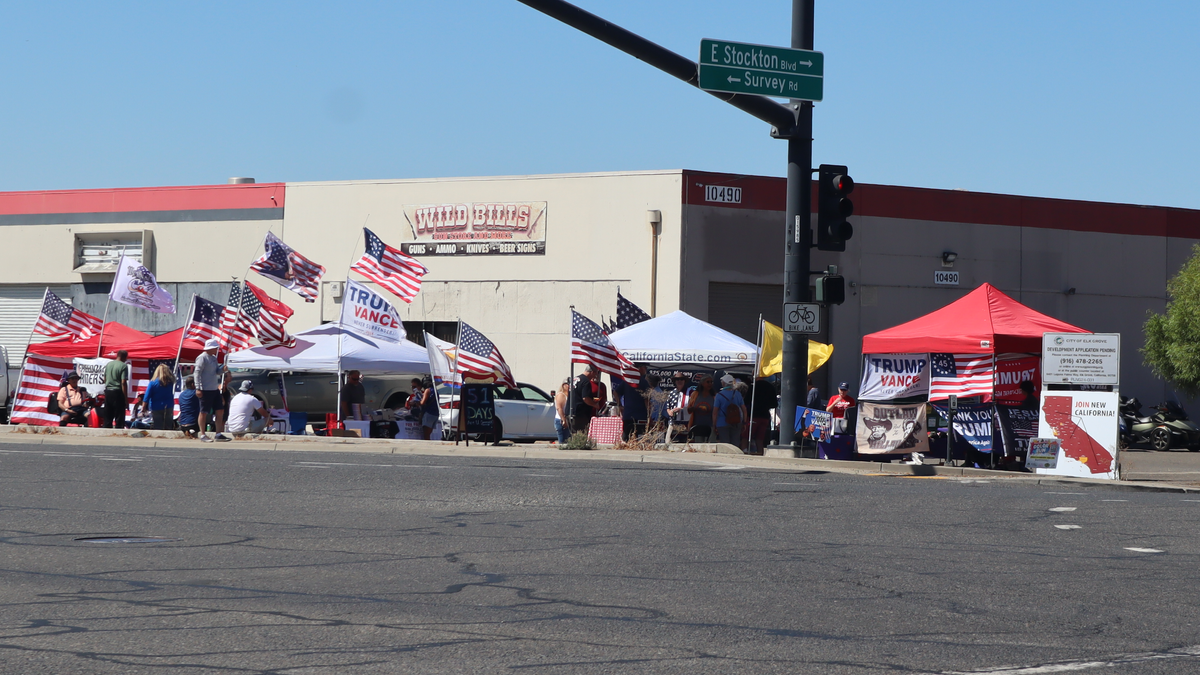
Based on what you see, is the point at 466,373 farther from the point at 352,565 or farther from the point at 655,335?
the point at 352,565

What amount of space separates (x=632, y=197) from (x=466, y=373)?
39.2 ft

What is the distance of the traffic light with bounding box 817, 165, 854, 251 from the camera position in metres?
17.1

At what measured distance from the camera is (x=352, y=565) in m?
8.28

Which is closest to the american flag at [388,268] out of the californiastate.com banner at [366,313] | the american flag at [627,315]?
the californiastate.com banner at [366,313]

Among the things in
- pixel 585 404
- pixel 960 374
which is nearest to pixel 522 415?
pixel 585 404

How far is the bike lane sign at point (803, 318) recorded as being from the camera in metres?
18.0

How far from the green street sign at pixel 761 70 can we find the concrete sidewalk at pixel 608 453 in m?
4.99

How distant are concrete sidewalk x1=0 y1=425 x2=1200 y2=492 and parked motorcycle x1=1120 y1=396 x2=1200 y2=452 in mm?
2969

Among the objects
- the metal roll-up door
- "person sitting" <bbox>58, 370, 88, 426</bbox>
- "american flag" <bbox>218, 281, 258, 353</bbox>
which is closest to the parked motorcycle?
"american flag" <bbox>218, 281, 258, 353</bbox>

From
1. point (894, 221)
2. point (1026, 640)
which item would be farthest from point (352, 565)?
point (894, 221)

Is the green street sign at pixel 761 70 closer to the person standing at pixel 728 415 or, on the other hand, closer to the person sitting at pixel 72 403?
the person standing at pixel 728 415

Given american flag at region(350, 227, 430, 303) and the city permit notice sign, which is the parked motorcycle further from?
american flag at region(350, 227, 430, 303)

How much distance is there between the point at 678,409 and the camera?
21.3 m

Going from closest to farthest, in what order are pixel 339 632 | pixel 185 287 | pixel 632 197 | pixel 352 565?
1. pixel 339 632
2. pixel 352 565
3. pixel 632 197
4. pixel 185 287
